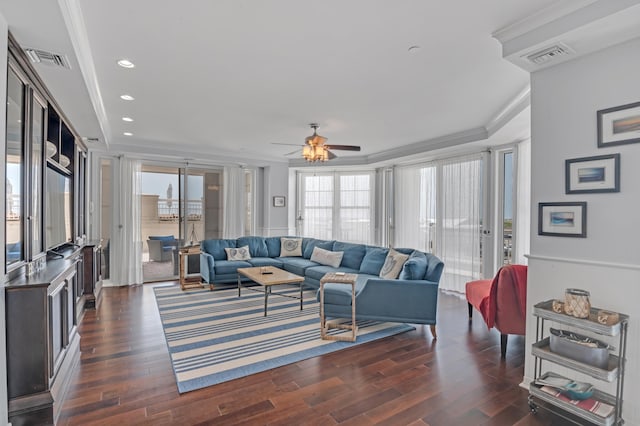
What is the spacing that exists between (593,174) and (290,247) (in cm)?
542

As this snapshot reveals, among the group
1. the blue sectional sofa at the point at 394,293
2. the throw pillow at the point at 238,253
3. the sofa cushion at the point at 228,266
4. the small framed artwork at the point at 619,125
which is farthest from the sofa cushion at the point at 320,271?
the small framed artwork at the point at 619,125

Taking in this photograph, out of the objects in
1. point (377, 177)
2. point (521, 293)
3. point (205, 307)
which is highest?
point (377, 177)

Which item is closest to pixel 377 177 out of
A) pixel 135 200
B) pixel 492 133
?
pixel 492 133

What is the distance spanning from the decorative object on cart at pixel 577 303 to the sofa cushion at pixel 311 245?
4.36 meters

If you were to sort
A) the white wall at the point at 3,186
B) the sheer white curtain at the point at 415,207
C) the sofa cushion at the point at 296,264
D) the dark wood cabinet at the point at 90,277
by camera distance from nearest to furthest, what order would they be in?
the white wall at the point at 3,186, the dark wood cabinet at the point at 90,277, the sofa cushion at the point at 296,264, the sheer white curtain at the point at 415,207

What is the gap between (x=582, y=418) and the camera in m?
2.20

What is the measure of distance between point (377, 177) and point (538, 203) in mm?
5004

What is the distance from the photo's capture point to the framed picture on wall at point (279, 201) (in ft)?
25.3

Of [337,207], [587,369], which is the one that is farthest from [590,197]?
[337,207]

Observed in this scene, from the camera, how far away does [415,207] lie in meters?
6.72

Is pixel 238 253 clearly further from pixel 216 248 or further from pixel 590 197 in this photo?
pixel 590 197

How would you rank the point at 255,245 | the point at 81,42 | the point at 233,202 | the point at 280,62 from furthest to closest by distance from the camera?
the point at 233,202 < the point at 255,245 < the point at 280,62 < the point at 81,42

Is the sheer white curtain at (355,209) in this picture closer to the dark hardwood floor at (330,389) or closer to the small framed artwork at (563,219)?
the dark hardwood floor at (330,389)

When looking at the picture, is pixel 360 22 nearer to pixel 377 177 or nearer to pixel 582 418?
pixel 582 418
